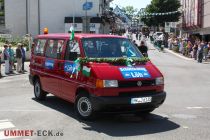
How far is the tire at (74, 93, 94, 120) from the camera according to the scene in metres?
9.45

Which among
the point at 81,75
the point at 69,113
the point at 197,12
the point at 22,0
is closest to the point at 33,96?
the point at 69,113

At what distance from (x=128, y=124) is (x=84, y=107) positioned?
3.45 ft

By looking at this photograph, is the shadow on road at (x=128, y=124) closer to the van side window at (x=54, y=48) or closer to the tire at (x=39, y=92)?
the van side window at (x=54, y=48)

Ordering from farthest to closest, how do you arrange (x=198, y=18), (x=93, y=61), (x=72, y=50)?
(x=198, y=18) < (x=72, y=50) < (x=93, y=61)

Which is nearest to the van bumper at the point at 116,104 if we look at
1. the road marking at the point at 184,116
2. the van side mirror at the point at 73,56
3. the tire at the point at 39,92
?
the road marking at the point at 184,116

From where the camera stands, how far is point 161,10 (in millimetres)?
70625

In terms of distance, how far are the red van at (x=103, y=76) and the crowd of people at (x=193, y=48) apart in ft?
71.8

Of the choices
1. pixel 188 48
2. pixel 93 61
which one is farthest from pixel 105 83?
pixel 188 48

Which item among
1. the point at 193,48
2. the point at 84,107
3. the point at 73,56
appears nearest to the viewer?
the point at 84,107

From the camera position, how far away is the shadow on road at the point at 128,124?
28.6ft

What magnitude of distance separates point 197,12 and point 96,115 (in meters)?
40.7

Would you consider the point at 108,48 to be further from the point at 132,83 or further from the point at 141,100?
the point at 141,100

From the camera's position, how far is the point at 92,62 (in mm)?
9516

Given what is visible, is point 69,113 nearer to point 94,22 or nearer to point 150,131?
point 150,131
